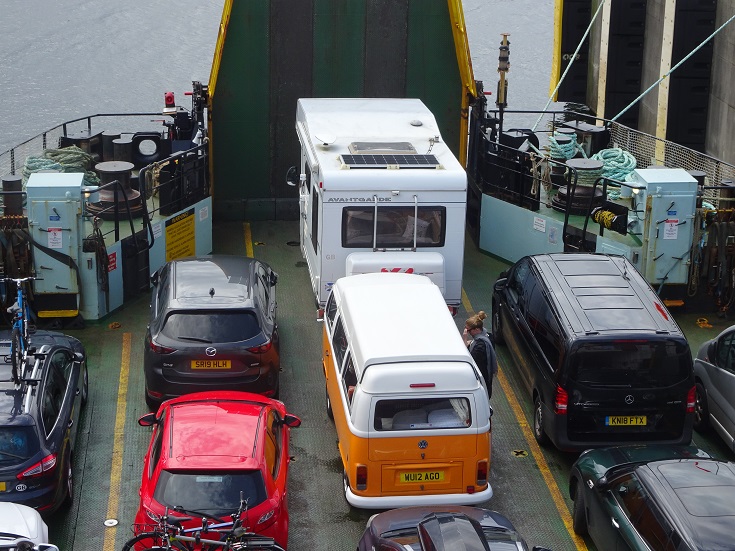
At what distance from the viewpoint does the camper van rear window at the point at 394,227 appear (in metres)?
13.7

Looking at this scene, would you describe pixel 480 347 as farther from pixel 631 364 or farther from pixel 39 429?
pixel 39 429

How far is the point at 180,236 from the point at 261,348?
5108mm

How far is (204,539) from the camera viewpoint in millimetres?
8828

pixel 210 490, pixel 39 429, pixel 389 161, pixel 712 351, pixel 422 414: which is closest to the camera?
pixel 210 490

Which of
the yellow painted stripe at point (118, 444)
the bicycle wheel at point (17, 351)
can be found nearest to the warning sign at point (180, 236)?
→ the yellow painted stripe at point (118, 444)

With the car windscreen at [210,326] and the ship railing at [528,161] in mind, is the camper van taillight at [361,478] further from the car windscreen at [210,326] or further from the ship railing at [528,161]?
the ship railing at [528,161]

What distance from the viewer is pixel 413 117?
52.6ft

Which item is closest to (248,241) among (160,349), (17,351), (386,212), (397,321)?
(386,212)

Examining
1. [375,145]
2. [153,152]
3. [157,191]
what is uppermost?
[375,145]

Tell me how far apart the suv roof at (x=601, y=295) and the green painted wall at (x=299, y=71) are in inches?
252

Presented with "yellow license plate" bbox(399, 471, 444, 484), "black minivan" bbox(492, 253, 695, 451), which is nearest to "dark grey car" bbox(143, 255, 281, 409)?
"yellow license plate" bbox(399, 471, 444, 484)

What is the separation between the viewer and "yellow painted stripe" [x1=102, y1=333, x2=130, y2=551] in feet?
34.3

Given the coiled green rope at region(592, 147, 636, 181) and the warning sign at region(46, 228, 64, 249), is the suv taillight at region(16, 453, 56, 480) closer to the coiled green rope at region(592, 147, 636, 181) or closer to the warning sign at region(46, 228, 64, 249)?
the warning sign at region(46, 228, 64, 249)

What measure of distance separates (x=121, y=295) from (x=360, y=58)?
593 centimetres
